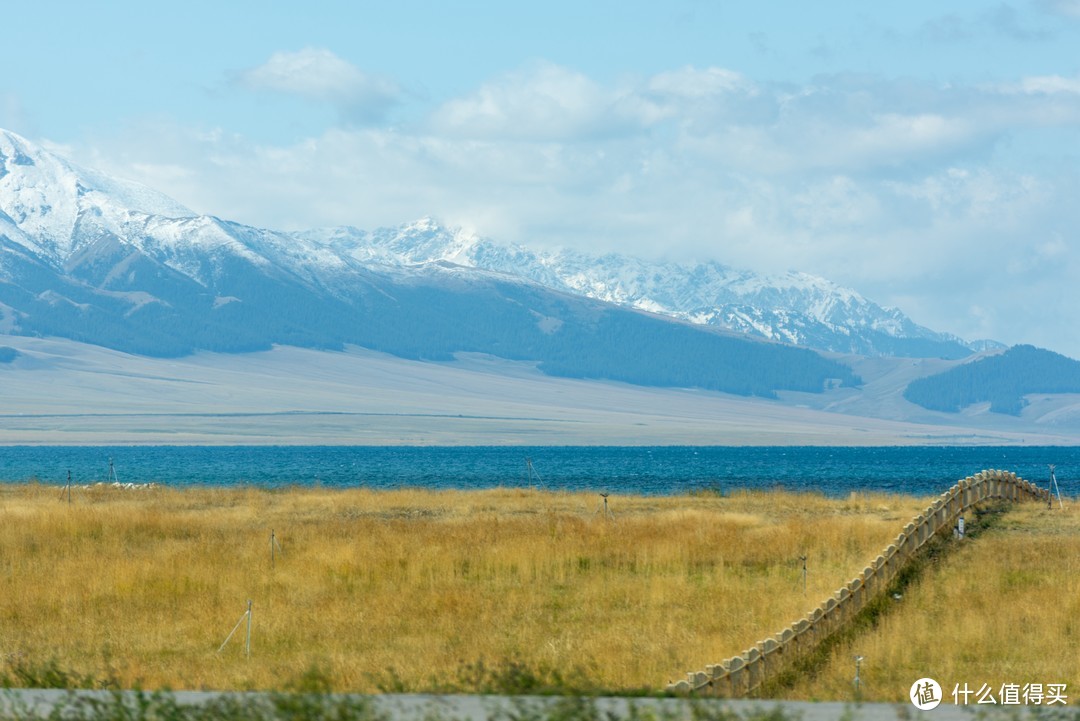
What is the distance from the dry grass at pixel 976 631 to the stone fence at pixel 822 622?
439 mm

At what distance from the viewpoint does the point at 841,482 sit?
9581cm

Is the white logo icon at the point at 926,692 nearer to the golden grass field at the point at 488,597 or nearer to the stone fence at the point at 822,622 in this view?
the golden grass field at the point at 488,597

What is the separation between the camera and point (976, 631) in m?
23.0

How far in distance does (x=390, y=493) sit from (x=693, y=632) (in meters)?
32.7

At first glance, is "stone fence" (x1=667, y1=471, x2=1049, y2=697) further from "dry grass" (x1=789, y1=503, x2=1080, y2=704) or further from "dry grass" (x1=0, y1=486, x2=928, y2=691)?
"dry grass" (x1=0, y1=486, x2=928, y2=691)

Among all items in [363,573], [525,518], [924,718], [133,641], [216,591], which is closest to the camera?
[924,718]

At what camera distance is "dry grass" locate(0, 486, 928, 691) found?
826 inches

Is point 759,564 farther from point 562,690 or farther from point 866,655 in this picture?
point 562,690

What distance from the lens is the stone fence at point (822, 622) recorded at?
16453 mm

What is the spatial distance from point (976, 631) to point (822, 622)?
116 inches

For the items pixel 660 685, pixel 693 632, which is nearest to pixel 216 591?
pixel 693 632

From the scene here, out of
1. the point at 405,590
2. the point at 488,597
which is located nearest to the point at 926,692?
the point at 488,597

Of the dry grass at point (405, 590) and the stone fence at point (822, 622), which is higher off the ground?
the stone fence at point (822, 622)

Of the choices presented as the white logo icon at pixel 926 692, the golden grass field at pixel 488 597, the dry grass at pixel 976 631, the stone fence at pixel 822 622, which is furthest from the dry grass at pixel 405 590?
the white logo icon at pixel 926 692
